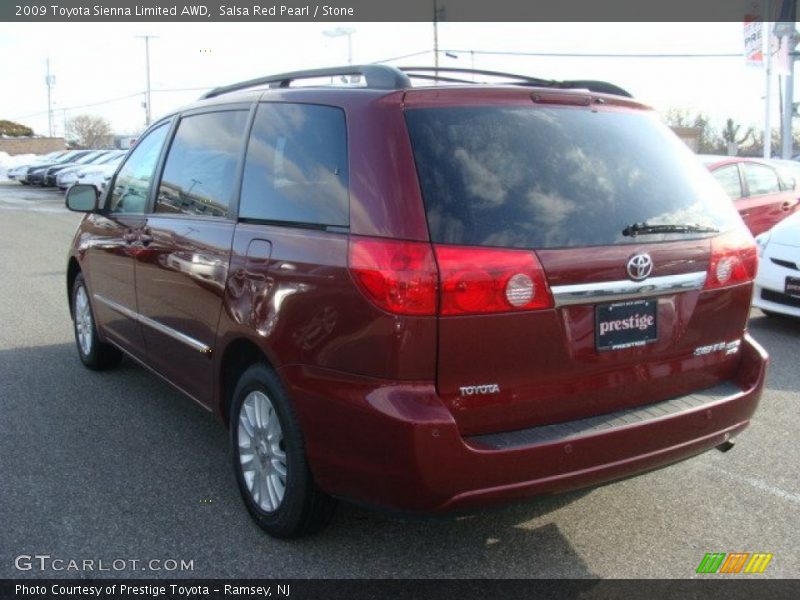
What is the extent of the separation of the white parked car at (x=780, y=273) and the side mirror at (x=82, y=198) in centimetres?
542

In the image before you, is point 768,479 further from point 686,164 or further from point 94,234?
point 94,234

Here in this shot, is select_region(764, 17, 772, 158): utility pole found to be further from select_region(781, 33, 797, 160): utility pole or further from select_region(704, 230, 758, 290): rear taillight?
select_region(704, 230, 758, 290): rear taillight

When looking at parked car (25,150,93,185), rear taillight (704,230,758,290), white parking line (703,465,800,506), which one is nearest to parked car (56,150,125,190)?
parked car (25,150,93,185)

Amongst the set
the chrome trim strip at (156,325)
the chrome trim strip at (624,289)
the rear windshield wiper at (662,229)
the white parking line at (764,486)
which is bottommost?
the white parking line at (764,486)

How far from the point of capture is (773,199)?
1072 cm

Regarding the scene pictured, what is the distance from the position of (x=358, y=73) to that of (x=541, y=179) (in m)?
0.94

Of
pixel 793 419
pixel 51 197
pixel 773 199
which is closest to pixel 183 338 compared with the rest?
pixel 793 419

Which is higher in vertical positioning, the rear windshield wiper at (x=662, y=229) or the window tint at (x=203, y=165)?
the window tint at (x=203, y=165)

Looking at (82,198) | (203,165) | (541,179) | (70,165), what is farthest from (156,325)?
(70,165)

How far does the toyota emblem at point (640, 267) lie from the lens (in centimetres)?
297

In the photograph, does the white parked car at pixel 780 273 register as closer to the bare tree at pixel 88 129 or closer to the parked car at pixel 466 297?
the parked car at pixel 466 297

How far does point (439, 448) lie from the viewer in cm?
270

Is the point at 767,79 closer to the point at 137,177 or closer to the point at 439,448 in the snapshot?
the point at 137,177

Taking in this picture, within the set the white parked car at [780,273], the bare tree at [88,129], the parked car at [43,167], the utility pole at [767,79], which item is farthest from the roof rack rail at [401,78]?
the bare tree at [88,129]
